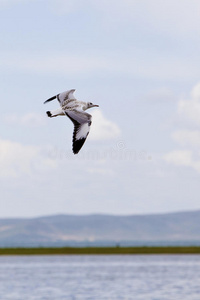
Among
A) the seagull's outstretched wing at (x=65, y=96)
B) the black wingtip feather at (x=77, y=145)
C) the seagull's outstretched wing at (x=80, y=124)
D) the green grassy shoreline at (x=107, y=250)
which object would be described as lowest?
the black wingtip feather at (x=77, y=145)

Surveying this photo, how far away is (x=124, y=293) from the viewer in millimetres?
57750

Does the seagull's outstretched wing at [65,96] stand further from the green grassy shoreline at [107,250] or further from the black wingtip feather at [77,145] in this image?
the green grassy shoreline at [107,250]

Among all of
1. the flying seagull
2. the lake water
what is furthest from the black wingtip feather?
the lake water

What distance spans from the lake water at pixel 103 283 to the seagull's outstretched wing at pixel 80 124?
39140 mm

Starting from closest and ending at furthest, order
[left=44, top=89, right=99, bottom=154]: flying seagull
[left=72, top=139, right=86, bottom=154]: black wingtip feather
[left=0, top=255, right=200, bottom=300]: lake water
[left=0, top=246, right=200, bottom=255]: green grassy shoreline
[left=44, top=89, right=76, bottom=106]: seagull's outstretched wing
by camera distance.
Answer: [left=72, top=139, right=86, bottom=154]: black wingtip feather, [left=44, top=89, right=99, bottom=154]: flying seagull, [left=44, top=89, right=76, bottom=106]: seagull's outstretched wing, [left=0, top=255, right=200, bottom=300]: lake water, [left=0, top=246, right=200, bottom=255]: green grassy shoreline

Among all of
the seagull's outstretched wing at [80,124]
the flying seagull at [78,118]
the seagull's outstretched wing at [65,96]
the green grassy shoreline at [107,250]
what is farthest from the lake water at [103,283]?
the seagull's outstretched wing at [80,124]

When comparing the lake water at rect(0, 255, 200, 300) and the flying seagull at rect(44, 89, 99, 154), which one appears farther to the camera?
the lake water at rect(0, 255, 200, 300)

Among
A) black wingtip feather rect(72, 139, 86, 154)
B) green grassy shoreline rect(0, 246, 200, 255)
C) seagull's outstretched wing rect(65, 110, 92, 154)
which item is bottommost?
black wingtip feather rect(72, 139, 86, 154)

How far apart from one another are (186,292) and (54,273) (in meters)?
21.2

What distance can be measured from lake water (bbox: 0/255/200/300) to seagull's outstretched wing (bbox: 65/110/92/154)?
39.1 meters

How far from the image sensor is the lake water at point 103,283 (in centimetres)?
5575

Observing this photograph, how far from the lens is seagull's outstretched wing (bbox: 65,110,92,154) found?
1531 cm

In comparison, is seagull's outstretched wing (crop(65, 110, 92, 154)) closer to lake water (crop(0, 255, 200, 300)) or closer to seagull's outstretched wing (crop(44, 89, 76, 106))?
seagull's outstretched wing (crop(44, 89, 76, 106))

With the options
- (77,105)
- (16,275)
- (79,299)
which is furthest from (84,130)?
(16,275)
